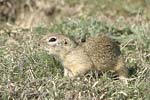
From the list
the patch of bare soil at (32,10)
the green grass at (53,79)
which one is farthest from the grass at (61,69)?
the patch of bare soil at (32,10)

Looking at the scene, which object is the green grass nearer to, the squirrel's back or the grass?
the grass

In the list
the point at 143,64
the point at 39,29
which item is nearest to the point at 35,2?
the point at 39,29

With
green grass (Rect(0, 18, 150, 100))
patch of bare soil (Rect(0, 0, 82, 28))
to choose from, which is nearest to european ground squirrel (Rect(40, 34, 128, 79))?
green grass (Rect(0, 18, 150, 100))

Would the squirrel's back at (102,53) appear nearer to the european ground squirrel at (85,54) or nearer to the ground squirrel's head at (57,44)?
the european ground squirrel at (85,54)

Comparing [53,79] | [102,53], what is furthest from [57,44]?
[53,79]

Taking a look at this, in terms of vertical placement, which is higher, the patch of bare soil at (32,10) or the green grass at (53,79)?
the patch of bare soil at (32,10)

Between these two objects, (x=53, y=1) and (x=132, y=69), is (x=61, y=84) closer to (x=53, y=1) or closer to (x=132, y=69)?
(x=132, y=69)
